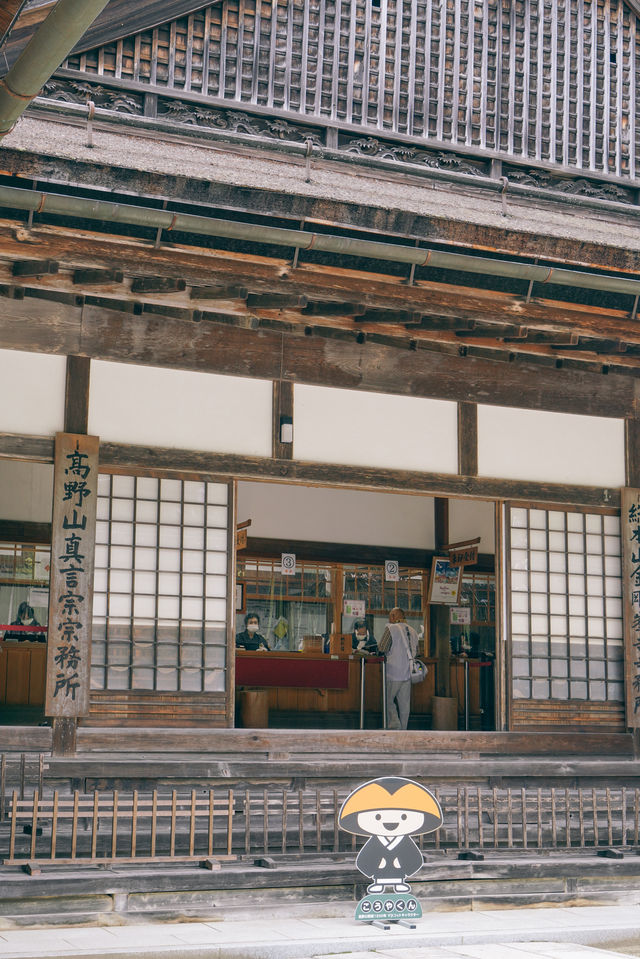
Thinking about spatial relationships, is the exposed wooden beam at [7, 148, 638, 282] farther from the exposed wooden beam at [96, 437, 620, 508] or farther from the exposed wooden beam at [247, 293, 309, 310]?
the exposed wooden beam at [96, 437, 620, 508]

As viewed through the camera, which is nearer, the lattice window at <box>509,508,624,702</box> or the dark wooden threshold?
the dark wooden threshold

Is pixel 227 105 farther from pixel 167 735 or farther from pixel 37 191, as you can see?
pixel 167 735

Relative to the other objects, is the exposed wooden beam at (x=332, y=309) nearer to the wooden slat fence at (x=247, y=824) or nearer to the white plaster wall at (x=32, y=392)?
the white plaster wall at (x=32, y=392)

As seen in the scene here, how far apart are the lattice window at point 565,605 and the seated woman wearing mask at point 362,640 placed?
4634mm

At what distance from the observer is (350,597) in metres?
14.7

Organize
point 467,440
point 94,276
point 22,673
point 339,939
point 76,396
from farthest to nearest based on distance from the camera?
point 22,673
point 467,440
point 76,396
point 94,276
point 339,939

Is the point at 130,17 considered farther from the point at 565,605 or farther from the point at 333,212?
the point at 565,605

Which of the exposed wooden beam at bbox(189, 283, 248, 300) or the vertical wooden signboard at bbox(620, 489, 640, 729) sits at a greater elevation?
the exposed wooden beam at bbox(189, 283, 248, 300)

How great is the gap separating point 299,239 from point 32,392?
8.60 feet

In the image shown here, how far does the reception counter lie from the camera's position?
13398 millimetres

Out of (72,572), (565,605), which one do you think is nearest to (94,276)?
(72,572)

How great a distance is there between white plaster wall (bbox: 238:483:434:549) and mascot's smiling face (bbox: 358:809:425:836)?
25.4ft

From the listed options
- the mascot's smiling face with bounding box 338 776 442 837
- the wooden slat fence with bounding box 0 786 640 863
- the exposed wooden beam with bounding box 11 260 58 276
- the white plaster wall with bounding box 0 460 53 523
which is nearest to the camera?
the mascot's smiling face with bounding box 338 776 442 837

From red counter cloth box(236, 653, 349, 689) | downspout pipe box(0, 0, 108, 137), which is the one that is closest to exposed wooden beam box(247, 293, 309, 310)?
downspout pipe box(0, 0, 108, 137)
